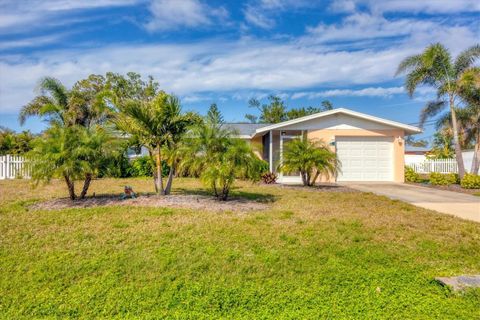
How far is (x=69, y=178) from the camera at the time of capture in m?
7.65

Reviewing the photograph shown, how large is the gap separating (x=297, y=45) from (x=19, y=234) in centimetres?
1475

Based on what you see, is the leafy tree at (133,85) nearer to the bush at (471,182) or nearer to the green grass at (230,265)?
the green grass at (230,265)


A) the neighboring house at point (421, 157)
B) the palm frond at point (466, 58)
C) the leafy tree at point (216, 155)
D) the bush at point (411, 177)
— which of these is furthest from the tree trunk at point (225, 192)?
the neighboring house at point (421, 157)

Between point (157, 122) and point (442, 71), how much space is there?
1459 cm

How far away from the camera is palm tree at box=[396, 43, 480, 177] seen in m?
14.9

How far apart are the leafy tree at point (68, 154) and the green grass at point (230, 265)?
1.03 metres

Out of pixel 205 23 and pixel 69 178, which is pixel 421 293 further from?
pixel 205 23

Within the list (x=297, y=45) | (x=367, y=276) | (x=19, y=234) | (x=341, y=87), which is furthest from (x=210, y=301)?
(x=341, y=87)

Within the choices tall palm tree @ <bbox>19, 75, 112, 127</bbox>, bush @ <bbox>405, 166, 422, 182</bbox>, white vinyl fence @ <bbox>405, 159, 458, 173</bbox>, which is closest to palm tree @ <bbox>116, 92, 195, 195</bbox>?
tall palm tree @ <bbox>19, 75, 112, 127</bbox>

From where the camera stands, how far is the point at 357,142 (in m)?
16.1

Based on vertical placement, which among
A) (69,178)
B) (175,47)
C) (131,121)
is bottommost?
(69,178)

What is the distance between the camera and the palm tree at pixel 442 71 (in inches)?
588

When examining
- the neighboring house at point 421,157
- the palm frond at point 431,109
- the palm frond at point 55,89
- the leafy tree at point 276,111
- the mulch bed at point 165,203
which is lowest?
the mulch bed at point 165,203

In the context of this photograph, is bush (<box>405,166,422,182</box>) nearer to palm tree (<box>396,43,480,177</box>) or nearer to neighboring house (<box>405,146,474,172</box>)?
palm tree (<box>396,43,480,177</box>)
